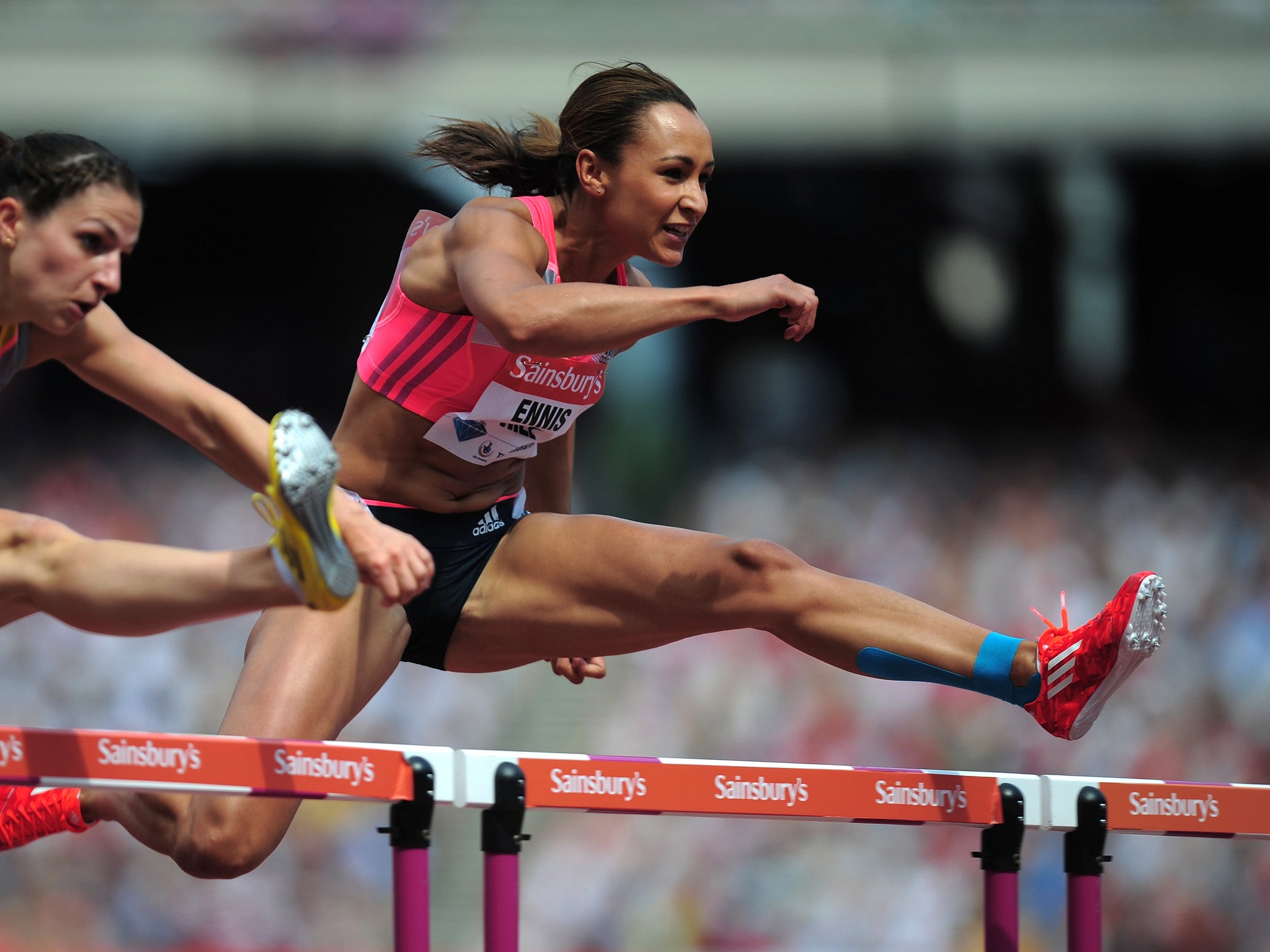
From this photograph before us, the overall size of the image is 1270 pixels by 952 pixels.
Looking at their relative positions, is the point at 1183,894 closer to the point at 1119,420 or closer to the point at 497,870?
the point at 1119,420

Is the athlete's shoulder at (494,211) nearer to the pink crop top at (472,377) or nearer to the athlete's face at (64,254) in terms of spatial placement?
the pink crop top at (472,377)

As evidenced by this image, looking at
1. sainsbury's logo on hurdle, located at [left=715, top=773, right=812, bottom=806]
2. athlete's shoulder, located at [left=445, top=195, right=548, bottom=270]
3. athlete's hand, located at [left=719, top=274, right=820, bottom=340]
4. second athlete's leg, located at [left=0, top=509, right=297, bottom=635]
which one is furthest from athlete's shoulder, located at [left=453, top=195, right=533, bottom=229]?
sainsbury's logo on hurdle, located at [left=715, top=773, right=812, bottom=806]

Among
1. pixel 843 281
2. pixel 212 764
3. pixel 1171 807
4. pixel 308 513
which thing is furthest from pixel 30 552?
pixel 843 281

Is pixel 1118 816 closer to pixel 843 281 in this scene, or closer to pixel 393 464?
pixel 393 464

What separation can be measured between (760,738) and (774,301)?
5130 millimetres

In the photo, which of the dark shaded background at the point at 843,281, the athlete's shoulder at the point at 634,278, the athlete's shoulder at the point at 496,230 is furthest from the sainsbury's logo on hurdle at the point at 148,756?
the dark shaded background at the point at 843,281

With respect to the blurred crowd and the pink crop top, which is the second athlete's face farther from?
the blurred crowd

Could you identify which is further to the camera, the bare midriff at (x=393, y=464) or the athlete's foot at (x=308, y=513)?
the bare midriff at (x=393, y=464)

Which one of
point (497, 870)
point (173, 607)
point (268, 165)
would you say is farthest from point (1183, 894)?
point (268, 165)

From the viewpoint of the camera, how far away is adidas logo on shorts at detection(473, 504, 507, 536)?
3592 mm

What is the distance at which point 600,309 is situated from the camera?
296 cm

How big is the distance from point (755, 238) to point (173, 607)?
10.7 m

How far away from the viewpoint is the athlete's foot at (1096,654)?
3072 millimetres

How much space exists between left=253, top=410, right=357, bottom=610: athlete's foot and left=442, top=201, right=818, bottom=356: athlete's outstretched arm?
648mm
